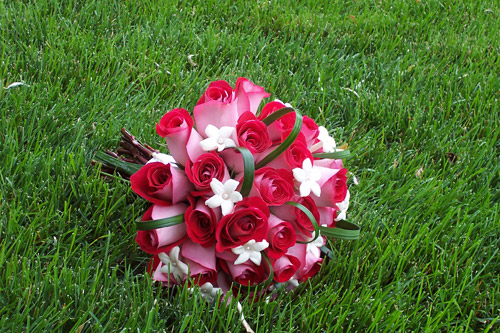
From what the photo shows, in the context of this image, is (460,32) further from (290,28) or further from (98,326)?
(98,326)

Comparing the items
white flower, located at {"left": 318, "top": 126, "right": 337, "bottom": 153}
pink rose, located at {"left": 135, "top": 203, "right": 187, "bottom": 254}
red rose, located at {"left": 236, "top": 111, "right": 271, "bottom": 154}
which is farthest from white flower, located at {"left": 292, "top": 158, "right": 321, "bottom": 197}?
pink rose, located at {"left": 135, "top": 203, "right": 187, "bottom": 254}

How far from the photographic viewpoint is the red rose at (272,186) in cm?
144

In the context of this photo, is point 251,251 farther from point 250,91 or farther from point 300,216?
point 250,91

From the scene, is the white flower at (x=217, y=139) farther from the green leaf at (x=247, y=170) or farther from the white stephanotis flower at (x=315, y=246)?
the white stephanotis flower at (x=315, y=246)

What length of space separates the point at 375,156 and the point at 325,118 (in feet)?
1.03

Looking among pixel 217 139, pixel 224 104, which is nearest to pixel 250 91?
pixel 224 104

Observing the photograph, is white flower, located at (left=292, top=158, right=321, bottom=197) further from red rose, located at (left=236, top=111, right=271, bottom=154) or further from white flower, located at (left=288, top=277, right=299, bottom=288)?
white flower, located at (left=288, top=277, right=299, bottom=288)

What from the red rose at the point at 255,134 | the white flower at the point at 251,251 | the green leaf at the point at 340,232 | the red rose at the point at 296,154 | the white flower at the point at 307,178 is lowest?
the green leaf at the point at 340,232

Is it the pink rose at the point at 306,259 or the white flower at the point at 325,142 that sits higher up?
the white flower at the point at 325,142

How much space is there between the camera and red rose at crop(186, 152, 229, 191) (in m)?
1.43

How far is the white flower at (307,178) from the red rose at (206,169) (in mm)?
197

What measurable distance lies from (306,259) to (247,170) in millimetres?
366

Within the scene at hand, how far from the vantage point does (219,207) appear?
4.81ft

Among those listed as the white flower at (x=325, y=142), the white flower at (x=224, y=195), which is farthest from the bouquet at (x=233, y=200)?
the white flower at (x=325, y=142)
